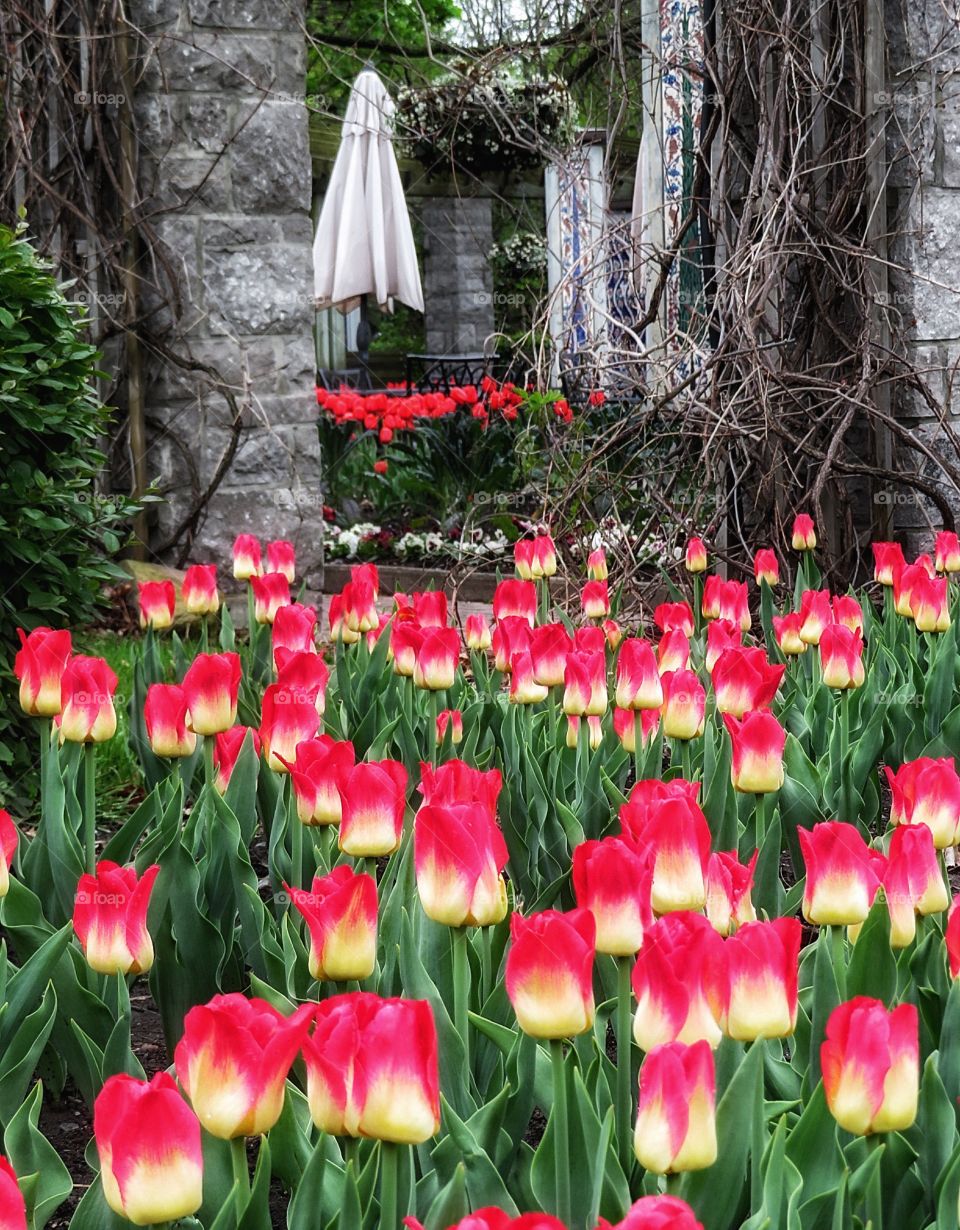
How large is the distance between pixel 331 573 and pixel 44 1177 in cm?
502

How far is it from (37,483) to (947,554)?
6.04ft

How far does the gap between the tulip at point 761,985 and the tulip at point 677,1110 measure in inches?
5.5

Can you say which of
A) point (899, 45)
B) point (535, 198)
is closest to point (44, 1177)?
point (899, 45)

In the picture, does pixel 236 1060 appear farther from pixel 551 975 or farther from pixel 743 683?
pixel 743 683

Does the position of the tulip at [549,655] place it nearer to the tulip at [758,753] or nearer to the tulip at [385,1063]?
the tulip at [758,753]

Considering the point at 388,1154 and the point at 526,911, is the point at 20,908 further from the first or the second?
the point at 388,1154

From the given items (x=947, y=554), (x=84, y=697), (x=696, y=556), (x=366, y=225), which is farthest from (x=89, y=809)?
(x=366, y=225)

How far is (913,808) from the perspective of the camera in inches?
59.9

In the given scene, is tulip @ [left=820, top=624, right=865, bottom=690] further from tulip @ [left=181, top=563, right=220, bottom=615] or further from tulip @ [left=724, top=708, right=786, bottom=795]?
tulip @ [left=181, top=563, right=220, bottom=615]

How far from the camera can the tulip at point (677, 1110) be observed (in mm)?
902

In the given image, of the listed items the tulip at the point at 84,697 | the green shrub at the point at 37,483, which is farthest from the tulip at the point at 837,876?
the green shrub at the point at 37,483

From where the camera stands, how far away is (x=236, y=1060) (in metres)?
0.96

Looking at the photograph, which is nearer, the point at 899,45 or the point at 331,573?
the point at 899,45

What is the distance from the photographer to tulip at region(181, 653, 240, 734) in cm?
190
